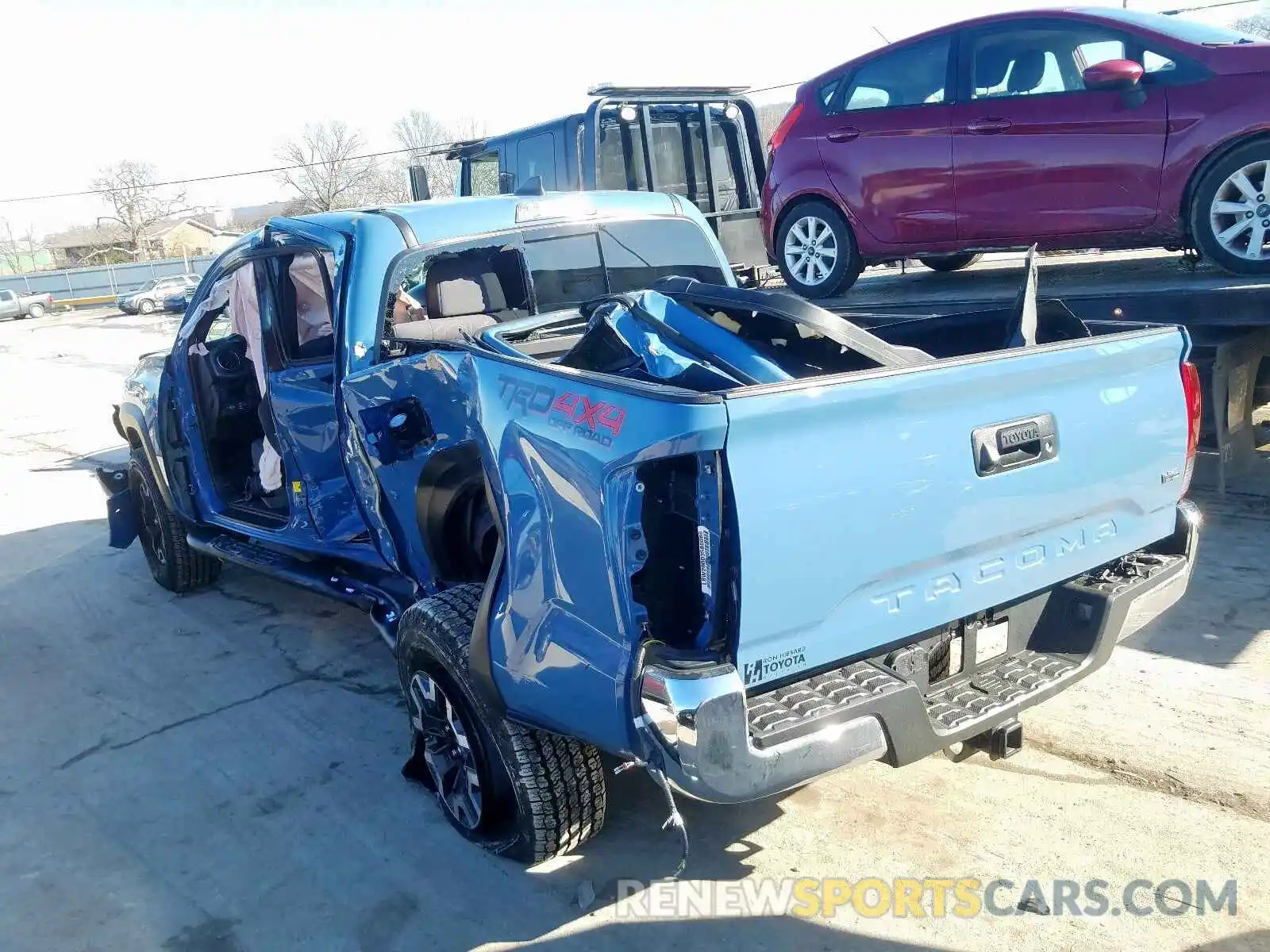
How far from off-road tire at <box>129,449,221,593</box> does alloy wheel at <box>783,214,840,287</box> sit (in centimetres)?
449

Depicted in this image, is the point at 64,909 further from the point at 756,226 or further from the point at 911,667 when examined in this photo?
the point at 756,226

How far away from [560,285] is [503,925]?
2657 millimetres

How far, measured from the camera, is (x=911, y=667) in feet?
8.73

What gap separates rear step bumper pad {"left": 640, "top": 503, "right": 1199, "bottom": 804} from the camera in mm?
2270

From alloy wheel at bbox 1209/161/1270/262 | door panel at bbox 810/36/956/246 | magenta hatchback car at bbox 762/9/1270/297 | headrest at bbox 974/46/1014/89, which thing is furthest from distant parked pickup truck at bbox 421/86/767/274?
alloy wheel at bbox 1209/161/1270/262

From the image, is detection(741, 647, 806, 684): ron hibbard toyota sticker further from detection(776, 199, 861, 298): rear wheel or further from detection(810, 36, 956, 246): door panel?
detection(776, 199, 861, 298): rear wheel

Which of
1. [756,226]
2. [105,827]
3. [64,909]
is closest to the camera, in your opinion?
[64,909]

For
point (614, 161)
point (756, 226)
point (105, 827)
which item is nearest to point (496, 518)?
point (105, 827)

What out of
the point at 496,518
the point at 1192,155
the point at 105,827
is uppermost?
the point at 1192,155

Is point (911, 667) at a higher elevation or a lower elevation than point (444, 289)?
lower

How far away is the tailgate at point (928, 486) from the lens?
2326 millimetres

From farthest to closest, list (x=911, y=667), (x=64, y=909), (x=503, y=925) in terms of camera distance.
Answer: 1. (x=64, y=909)
2. (x=503, y=925)
3. (x=911, y=667)

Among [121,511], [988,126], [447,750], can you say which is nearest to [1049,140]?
[988,126]

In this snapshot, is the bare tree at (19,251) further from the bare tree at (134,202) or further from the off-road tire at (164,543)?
the off-road tire at (164,543)
